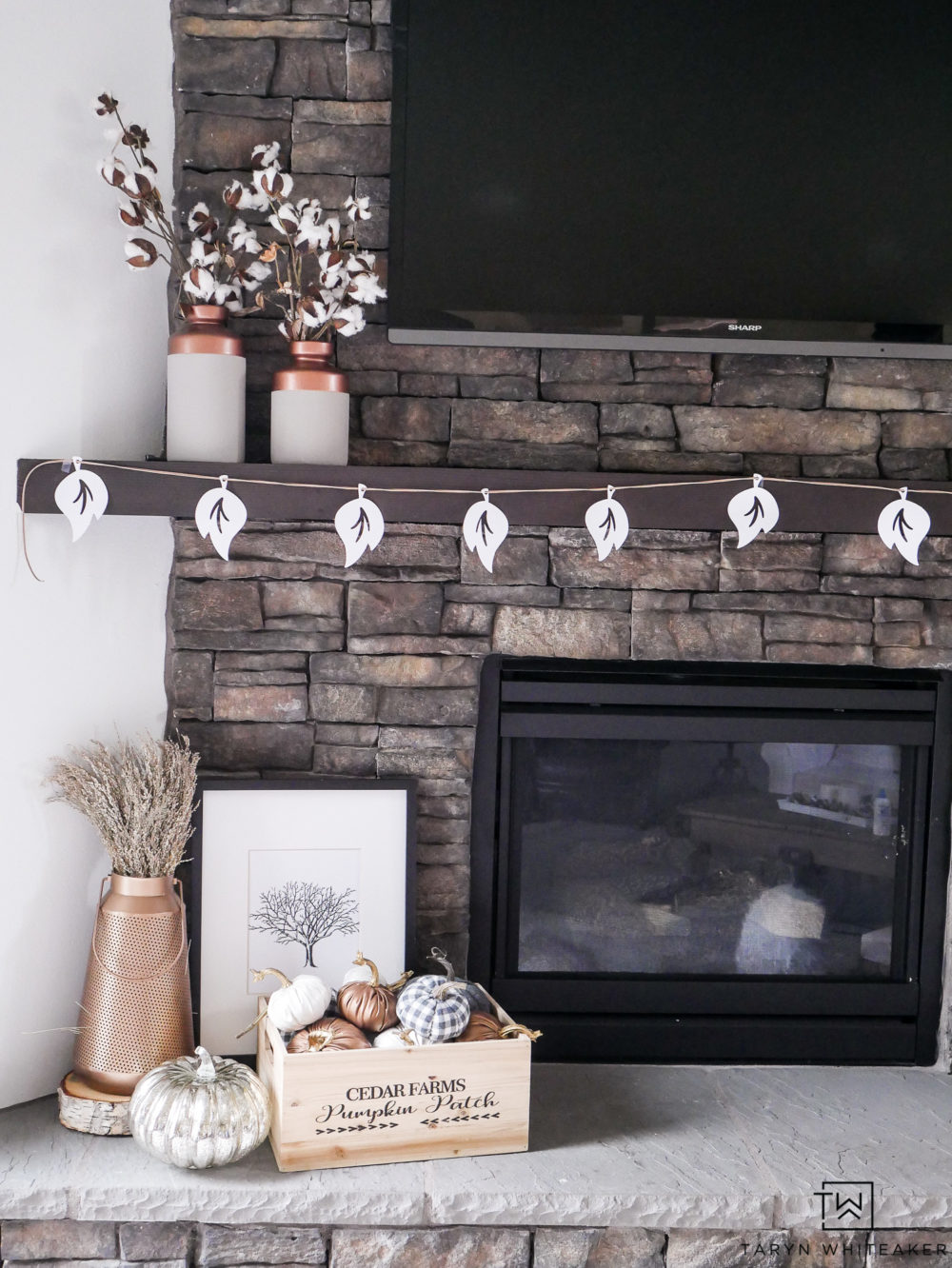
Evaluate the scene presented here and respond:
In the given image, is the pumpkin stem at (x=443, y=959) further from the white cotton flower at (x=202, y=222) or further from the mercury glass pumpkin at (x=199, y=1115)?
the white cotton flower at (x=202, y=222)

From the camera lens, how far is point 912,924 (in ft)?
6.51

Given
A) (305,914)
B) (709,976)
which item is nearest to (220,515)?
(305,914)

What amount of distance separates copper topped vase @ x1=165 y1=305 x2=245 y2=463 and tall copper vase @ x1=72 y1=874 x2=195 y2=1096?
0.64 m

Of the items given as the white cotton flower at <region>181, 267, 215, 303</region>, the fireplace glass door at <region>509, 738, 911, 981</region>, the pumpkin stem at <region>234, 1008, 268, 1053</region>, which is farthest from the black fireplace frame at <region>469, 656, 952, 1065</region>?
the white cotton flower at <region>181, 267, 215, 303</region>

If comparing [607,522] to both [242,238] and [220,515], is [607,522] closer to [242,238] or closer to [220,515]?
[220,515]

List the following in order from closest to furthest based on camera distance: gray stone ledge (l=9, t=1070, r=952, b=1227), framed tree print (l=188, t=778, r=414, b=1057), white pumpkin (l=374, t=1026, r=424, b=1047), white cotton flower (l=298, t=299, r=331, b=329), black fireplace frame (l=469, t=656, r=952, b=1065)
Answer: gray stone ledge (l=9, t=1070, r=952, b=1227), white pumpkin (l=374, t=1026, r=424, b=1047), white cotton flower (l=298, t=299, r=331, b=329), framed tree print (l=188, t=778, r=414, b=1057), black fireplace frame (l=469, t=656, r=952, b=1065)

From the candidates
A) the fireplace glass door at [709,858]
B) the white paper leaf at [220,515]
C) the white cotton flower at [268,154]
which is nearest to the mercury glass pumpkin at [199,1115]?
the fireplace glass door at [709,858]

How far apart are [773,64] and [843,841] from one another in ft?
4.16

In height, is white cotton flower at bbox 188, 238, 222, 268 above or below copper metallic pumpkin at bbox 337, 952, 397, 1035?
above

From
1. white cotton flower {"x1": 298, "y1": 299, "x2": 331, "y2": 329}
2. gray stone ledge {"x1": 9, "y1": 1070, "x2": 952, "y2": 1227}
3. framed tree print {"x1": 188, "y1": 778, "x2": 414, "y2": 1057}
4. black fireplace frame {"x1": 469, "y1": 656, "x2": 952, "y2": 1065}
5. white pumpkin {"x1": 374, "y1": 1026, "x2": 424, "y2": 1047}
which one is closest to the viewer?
gray stone ledge {"x1": 9, "y1": 1070, "x2": 952, "y2": 1227}

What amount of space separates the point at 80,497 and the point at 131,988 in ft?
2.35

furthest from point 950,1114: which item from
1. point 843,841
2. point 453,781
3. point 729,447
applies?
point 729,447

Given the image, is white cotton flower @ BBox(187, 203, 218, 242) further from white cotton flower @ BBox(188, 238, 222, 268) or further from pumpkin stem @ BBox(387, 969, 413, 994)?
pumpkin stem @ BBox(387, 969, 413, 994)

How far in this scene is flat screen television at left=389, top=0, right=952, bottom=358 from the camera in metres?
1.68
